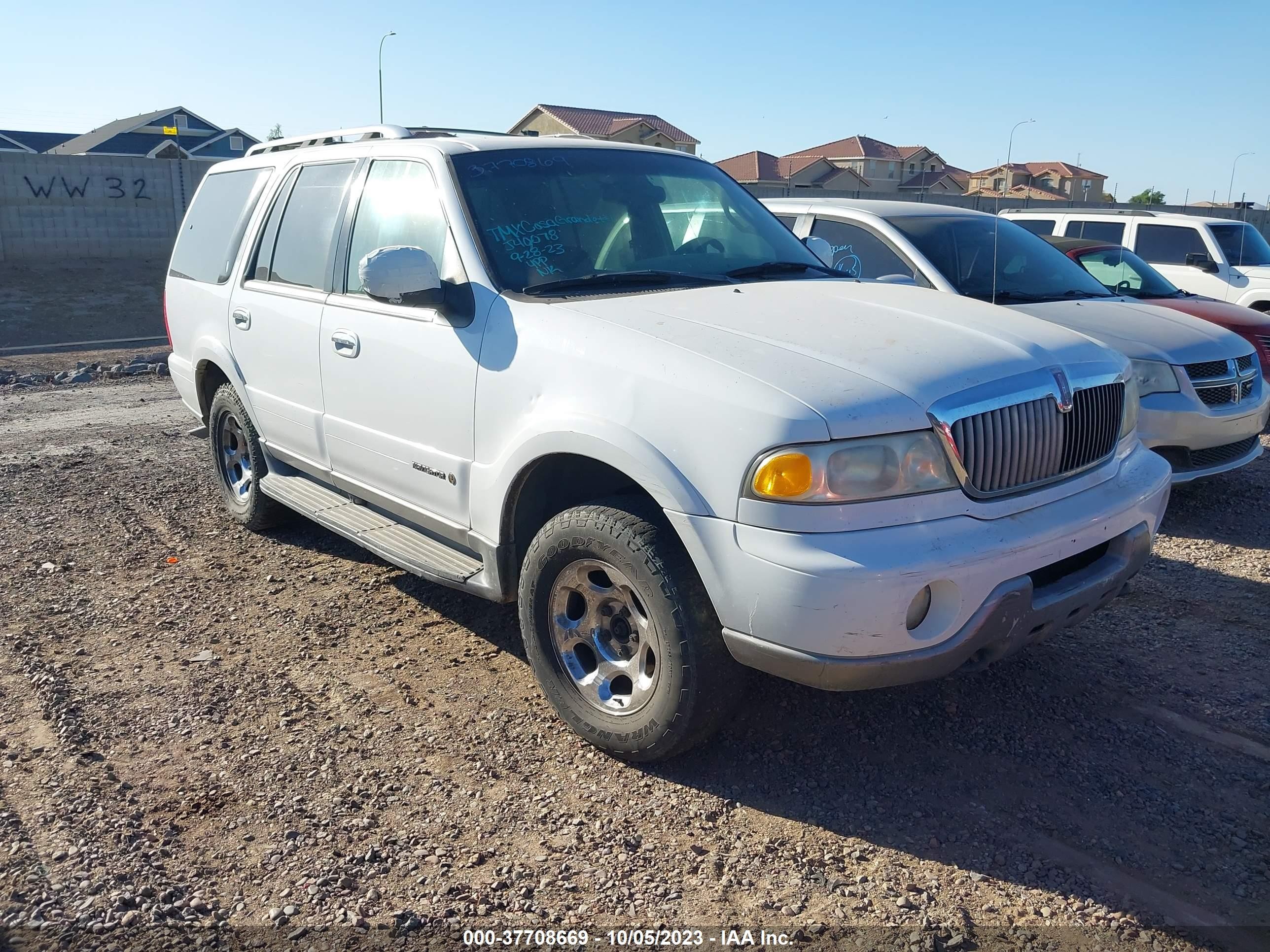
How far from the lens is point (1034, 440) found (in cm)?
317

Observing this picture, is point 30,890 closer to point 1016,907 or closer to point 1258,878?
point 1016,907

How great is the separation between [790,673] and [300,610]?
281cm

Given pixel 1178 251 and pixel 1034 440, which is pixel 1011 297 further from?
pixel 1178 251

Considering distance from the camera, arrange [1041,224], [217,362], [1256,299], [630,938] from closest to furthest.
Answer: [630,938]
[217,362]
[1256,299]
[1041,224]

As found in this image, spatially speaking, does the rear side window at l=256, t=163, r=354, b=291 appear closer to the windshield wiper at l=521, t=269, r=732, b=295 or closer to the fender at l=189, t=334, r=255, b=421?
the fender at l=189, t=334, r=255, b=421

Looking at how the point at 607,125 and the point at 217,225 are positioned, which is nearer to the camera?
the point at 217,225

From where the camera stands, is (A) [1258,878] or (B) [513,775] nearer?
(A) [1258,878]

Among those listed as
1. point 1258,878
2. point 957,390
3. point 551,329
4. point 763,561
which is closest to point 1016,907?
point 1258,878

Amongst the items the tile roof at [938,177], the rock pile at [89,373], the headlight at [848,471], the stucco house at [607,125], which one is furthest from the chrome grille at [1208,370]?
the stucco house at [607,125]

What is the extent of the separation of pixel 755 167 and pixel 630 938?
2261 inches

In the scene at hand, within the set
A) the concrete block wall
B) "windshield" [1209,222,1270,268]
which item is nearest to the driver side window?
"windshield" [1209,222,1270,268]

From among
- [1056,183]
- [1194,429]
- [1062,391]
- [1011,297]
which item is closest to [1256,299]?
[1194,429]

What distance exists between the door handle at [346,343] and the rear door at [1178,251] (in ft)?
31.8

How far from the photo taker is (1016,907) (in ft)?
8.98
